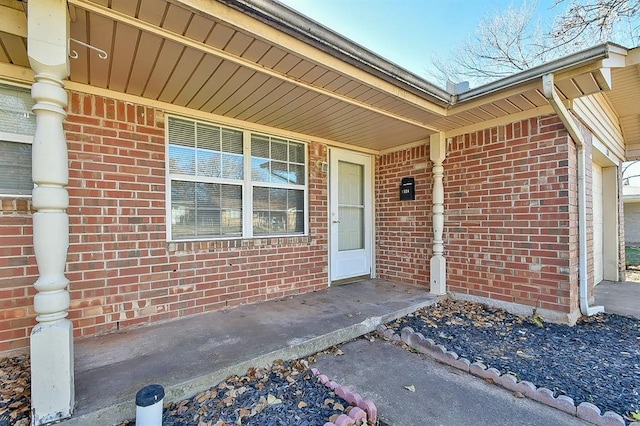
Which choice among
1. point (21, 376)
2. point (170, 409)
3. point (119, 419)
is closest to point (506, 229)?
point (170, 409)

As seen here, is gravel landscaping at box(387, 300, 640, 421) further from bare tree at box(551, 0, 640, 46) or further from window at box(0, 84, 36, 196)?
bare tree at box(551, 0, 640, 46)

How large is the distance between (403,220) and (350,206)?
885 millimetres

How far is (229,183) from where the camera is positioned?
139 inches

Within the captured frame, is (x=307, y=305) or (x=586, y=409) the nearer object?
(x=586, y=409)

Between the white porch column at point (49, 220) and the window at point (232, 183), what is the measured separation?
1.52 meters

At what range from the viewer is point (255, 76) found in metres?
2.51

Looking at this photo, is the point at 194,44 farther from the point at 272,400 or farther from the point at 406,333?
the point at 406,333

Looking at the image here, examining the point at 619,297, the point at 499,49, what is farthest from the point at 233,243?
the point at 499,49

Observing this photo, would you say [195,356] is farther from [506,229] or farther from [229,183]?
[506,229]

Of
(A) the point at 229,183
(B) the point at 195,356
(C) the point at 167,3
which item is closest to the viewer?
(C) the point at 167,3

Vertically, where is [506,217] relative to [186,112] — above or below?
below

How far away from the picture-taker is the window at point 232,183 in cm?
322

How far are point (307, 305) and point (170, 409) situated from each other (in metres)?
1.95

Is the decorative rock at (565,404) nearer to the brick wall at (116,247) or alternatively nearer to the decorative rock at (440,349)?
the decorative rock at (440,349)
